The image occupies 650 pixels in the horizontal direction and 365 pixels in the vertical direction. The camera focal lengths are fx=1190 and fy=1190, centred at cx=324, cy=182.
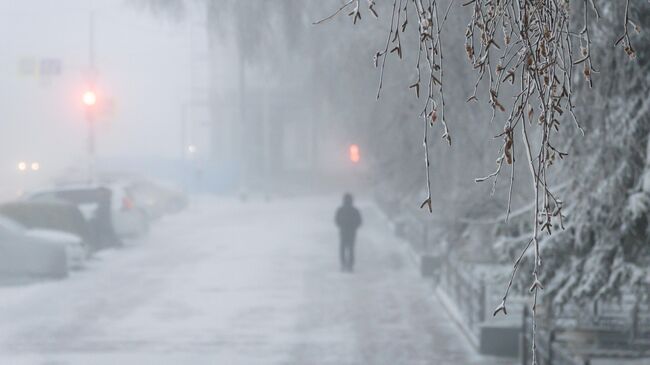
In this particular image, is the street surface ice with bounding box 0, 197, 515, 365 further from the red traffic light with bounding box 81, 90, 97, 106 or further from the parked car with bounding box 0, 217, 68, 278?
the red traffic light with bounding box 81, 90, 97, 106

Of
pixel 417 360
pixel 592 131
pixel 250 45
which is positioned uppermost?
pixel 250 45

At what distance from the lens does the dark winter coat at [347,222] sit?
22016 millimetres

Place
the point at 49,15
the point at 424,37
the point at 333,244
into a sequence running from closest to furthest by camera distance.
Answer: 1. the point at 424,37
2. the point at 333,244
3. the point at 49,15

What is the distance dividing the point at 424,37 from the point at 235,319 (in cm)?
1182

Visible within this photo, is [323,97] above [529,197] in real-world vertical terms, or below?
above

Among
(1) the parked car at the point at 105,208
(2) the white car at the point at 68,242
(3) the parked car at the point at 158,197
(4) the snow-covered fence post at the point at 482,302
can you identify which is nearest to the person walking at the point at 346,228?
(2) the white car at the point at 68,242

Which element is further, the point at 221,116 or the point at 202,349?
the point at 221,116

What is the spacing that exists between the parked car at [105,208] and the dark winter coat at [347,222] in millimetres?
6515

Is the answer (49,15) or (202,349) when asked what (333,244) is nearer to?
(202,349)

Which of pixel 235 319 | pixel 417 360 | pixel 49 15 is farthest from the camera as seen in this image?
pixel 49 15

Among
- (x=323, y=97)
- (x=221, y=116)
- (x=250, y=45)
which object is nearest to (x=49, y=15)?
(x=221, y=116)

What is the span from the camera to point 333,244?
90.3 feet

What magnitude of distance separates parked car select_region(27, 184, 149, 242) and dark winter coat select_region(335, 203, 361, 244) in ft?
21.4

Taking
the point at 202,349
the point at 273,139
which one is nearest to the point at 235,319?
the point at 202,349
